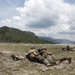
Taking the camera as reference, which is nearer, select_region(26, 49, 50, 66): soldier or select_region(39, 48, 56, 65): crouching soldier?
select_region(39, 48, 56, 65): crouching soldier

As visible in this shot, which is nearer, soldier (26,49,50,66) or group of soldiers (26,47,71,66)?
group of soldiers (26,47,71,66)

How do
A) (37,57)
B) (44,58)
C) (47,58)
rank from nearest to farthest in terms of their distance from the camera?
(47,58)
(44,58)
(37,57)

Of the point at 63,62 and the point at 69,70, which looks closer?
the point at 69,70

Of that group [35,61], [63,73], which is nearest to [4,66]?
[35,61]

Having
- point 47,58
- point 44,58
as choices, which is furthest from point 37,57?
point 47,58

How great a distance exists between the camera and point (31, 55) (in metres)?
38.8

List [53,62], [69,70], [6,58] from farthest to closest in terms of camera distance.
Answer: [6,58]
[53,62]
[69,70]

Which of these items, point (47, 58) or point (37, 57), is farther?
point (37, 57)

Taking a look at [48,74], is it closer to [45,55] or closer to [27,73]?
[27,73]

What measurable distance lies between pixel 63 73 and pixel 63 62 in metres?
5.49

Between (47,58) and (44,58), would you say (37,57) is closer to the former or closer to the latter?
(44,58)

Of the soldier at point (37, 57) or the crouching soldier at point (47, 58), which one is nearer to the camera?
the crouching soldier at point (47, 58)

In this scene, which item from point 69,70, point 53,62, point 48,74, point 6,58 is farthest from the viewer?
point 6,58

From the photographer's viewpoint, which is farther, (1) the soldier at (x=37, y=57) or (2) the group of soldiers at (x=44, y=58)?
(1) the soldier at (x=37, y=57)
